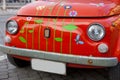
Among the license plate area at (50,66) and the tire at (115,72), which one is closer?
the tire at (115,72)

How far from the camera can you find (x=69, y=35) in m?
3.55

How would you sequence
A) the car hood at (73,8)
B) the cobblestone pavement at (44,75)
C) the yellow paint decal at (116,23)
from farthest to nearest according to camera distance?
the cobblestone pavement at (44,75) → the car hood at (73,8) → the yellow paint decal at (116,23)

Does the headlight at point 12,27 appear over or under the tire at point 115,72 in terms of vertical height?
over

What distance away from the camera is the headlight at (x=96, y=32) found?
3.44 meters

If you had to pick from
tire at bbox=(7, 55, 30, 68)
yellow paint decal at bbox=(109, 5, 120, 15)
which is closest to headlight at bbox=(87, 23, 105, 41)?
yellow paint decal at bbox=(109, 5, 120, 15)

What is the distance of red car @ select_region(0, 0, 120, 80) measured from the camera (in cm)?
343

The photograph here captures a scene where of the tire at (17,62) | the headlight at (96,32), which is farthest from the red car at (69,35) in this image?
the tire at (17,62)

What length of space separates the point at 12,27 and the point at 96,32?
1285 mm

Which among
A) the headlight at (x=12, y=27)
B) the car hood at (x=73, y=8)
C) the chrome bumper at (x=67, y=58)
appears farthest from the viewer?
the headlight at (x=12, y=27)

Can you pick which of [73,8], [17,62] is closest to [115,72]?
[73,8]

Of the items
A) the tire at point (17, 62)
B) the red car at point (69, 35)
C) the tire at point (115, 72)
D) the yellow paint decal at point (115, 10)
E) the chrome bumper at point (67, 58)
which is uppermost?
the yellow paint decal at point (115, 10)

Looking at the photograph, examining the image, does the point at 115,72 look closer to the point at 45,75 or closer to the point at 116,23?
the point at 116,23

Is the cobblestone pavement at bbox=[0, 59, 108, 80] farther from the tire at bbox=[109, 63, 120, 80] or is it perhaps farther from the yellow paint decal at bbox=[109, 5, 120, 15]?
the yellow paint decal at bbox=[109, 5, 120, 15]

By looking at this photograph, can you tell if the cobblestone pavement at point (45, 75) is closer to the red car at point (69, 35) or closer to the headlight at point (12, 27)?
the red car at point (69, 35)
